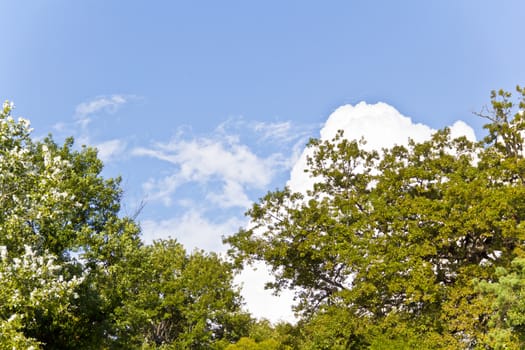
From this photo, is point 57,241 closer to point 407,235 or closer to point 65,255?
point 65,255

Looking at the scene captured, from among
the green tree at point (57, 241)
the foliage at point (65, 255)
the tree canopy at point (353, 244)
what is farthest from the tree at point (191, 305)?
the green tree at point (57, 241)

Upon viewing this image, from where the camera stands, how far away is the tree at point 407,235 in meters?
27.0

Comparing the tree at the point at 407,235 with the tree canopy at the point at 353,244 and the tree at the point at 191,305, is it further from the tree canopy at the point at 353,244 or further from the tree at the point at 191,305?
the tree at the point at 191,305

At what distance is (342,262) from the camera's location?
29.9 metres

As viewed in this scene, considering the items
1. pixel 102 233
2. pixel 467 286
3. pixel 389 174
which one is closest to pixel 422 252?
pixel 467 286

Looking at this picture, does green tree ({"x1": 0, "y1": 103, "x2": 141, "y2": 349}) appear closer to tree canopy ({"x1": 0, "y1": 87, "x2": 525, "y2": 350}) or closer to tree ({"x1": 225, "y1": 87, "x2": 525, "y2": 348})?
tree canopy ({"x1": 0, "y1": 87, "x2": 525, "y2": 350})

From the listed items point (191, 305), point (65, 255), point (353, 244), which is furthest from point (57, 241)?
point (191, 305)

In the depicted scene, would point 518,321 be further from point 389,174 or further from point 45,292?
point 45,292

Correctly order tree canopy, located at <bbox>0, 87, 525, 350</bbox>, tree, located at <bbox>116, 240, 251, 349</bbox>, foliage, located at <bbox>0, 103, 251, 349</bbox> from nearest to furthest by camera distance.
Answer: foliage, located at <bbox>0, 103, 251, 349</bbox> → tree canopy, located at <bbox>0, 87, 525, 350</bbox> → tree, located at <bbox>116, 240, 251, 349</bbox>

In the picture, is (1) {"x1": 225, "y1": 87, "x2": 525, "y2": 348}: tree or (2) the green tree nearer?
(2) the green tree

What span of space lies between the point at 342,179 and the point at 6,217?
73.8 feet

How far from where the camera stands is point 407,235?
28594 millimetres

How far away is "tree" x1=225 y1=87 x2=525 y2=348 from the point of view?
27047 millimetres

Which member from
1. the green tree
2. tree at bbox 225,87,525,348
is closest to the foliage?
the green tree
